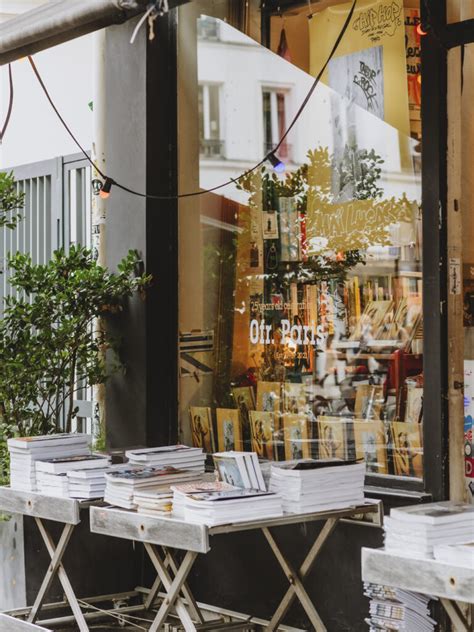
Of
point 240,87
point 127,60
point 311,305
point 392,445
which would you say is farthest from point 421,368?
point 127,60

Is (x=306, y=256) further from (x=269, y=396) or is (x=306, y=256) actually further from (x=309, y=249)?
(x=269, y=396)

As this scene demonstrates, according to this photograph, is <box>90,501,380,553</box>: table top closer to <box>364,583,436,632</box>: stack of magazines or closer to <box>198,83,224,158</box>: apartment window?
<box>364,583,436,632</box>: stack of magazines

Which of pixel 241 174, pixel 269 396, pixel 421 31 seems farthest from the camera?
pixel 241 174

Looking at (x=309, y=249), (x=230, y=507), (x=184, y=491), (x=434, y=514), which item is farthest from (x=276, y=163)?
(x=434, y=514)

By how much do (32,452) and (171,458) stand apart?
65 cm

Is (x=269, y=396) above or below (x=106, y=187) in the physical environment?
below

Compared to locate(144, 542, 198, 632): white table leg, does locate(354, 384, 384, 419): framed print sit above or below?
above

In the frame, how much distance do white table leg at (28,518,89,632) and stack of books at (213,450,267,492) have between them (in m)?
0.81

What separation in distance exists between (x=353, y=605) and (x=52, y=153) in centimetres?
480

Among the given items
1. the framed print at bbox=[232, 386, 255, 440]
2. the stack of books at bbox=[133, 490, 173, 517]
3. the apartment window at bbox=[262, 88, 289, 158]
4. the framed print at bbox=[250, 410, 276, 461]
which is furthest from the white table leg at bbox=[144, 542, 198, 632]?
the apartment window at bbox=[262, 88, 289, 158]

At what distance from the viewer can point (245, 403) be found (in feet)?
18.7

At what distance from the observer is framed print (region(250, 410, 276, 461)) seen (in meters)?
5.56

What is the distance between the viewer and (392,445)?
16.3 feet

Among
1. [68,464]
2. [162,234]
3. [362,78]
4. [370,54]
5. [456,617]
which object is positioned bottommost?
[456,617]
